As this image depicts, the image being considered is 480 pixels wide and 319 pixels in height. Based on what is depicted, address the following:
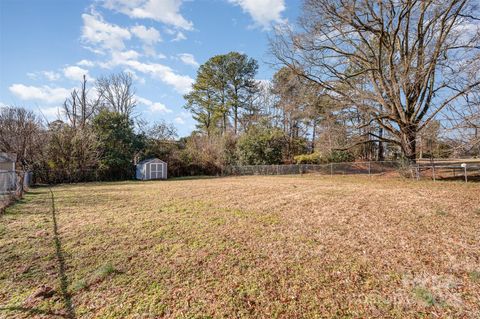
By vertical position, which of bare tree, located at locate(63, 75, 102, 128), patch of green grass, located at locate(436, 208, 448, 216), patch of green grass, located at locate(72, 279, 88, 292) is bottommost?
patch of green grass, located at locate(72, 279, 88, 292)

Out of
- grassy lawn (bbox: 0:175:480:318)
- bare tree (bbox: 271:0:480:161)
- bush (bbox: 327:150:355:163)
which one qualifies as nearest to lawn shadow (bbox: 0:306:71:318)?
grassy lawn (bbox: 0:175:480:318)

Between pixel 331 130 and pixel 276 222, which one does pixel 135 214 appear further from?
pixel 331 130

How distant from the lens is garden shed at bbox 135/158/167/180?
20.1 m

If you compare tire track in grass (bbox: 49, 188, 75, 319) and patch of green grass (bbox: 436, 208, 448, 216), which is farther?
patch of green grass (bbox: 436, 208, 448, 216)

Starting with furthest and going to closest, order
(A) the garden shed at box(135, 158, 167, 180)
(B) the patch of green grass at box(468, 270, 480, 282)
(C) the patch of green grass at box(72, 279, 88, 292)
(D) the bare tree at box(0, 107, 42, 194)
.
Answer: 1. (A) the garden shed at box(135, 158, 167, 180)
2. (D) the bare tree at box(0, 107, 42, 194)
3. (B) the patch of green grass at box(468, 270, 480, 282)
4. (C) the patch of green grass at box(72, 279, 88, 292)

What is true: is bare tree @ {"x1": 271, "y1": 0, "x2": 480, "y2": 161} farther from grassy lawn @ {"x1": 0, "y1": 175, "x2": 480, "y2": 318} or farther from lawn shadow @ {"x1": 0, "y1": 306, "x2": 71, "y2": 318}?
lawn shadow @ {"x1": 0, "y1": 306, "x2": 71, "y2": 318}

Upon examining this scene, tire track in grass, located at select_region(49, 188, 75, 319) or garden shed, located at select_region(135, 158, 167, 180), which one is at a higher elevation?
garden shed, located at select_region(135, 158, 167, 180)

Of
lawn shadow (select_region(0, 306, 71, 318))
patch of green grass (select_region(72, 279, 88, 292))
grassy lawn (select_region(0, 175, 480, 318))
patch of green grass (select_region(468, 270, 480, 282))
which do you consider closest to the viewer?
lawn shadow (select_region(0, 306, 71, 318))

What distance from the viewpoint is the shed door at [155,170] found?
2023cm

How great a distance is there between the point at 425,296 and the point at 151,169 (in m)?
20.0

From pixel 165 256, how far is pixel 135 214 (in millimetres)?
2951

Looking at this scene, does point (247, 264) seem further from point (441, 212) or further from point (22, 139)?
point (22, 139)

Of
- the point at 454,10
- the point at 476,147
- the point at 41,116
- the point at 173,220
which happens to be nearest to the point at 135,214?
the point at 173,220

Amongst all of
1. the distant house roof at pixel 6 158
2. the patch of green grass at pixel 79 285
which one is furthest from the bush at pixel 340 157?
the distant house roof at pixel 6 158
